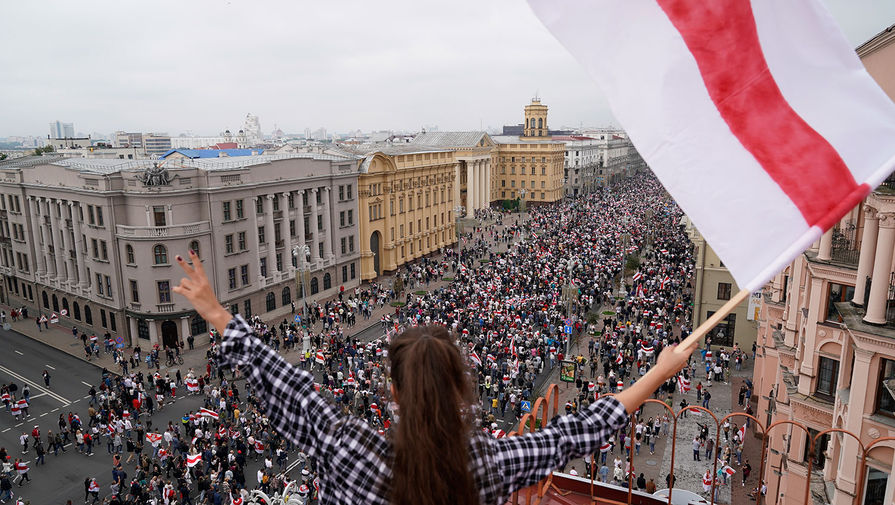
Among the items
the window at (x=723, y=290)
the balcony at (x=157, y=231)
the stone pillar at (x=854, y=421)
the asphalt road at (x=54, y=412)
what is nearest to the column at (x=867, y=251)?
the stone pillar at (x=854, y=421)

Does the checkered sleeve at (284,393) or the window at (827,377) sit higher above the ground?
the checkered sleeve at (284,393)

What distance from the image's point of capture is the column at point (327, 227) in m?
46.7

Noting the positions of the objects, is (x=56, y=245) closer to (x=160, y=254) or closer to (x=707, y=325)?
(x=160, y=254)

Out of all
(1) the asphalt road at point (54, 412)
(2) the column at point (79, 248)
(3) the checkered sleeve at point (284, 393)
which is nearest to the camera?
(3) the checkered sleeve at point (284, 393)

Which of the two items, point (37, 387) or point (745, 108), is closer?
point (745, 108)

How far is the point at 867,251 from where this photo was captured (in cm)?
1427

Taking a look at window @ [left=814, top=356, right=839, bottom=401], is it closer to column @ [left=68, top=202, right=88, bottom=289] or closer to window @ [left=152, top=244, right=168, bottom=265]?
window @ [left=152, top=244, right=168, bottom=265]

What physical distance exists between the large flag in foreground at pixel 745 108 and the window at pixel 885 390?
11.9m

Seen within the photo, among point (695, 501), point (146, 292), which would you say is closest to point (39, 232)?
point (146, 292)

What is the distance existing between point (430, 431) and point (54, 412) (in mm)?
32227

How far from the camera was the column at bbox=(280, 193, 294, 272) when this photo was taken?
42.5m

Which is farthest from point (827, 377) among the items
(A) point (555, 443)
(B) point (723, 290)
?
(B) point (723, 290)

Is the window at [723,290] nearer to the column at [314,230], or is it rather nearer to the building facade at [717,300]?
the building facade at [717,300]

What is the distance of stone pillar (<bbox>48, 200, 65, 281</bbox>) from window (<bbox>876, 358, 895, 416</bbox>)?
147 feet
